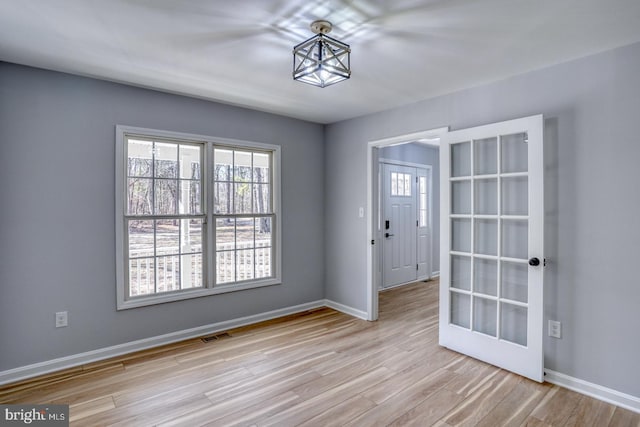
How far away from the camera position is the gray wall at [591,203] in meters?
2.31

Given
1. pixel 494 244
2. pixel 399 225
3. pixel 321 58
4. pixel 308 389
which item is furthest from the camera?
pixel 399 225

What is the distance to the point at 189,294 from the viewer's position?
3.49 meters

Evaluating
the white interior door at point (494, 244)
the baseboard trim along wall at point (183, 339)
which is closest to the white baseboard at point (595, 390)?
the baseboard trim along wall at point (183, 339)

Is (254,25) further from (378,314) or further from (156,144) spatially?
(378,314)

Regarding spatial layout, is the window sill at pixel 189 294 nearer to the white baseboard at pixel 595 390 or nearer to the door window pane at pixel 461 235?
the door window pane at pixel 461 235

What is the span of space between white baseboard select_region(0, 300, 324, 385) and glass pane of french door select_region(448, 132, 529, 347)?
2.18m

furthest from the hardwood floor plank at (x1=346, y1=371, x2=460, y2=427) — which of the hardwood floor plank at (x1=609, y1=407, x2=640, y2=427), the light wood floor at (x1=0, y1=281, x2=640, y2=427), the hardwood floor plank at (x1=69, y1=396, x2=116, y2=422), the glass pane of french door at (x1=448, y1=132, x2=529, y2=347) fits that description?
the hardwood floor plank at (x1=69, y1=396, x2=116, y2=422)

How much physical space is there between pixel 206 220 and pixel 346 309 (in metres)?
2.09

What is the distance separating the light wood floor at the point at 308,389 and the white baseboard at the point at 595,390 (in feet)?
0.21

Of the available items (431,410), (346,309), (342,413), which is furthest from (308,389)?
(346,309)

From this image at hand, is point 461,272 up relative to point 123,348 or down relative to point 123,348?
up

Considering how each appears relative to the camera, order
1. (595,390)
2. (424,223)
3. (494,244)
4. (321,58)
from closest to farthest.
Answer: (321,58), (595,390), (494,244), (424,223)

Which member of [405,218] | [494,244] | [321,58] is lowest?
[494,244]

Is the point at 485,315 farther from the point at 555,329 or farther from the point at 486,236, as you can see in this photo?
the point at 486,236
